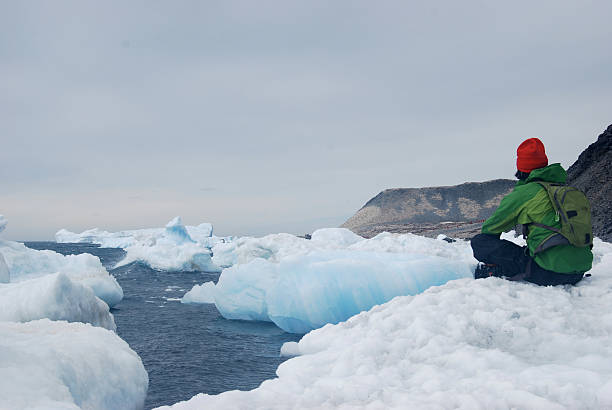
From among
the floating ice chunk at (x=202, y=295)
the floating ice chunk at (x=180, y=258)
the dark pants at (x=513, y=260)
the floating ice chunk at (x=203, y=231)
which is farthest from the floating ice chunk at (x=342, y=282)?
the floating ice chunk at (x=203, y=231)

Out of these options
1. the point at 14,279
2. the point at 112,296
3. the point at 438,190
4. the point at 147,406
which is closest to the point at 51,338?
the point at 147,406

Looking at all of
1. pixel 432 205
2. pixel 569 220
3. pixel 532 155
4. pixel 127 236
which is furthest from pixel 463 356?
pixel 127 236

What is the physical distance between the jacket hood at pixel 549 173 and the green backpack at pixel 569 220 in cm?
23

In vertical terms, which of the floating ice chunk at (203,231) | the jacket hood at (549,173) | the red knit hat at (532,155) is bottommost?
the floating ice chunk at (203,231)

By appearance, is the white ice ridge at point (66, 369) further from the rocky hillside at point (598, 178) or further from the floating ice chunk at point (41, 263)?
Result: the rocky hillside at point (598, 178)

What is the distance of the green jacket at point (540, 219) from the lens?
392 cm

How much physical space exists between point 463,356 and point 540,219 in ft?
5.35

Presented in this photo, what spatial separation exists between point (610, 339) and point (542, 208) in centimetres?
123

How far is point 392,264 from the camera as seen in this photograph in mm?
8234

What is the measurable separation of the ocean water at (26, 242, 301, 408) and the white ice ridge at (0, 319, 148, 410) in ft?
3.09

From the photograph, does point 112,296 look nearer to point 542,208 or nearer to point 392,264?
point 392,264

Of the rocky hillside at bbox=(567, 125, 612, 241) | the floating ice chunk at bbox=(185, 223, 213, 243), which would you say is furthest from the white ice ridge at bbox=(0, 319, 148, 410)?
the floating ice chunk at bbox=(185, 223, 213, 243)

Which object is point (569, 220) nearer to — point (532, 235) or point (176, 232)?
point (532, 235)

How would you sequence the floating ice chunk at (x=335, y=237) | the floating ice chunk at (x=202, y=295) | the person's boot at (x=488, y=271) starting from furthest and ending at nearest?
the floating ice chunk at (x=335, y=237) → the floating ice chunk at (x=202, y=295) → the person's boot at (x=488, y=271)
